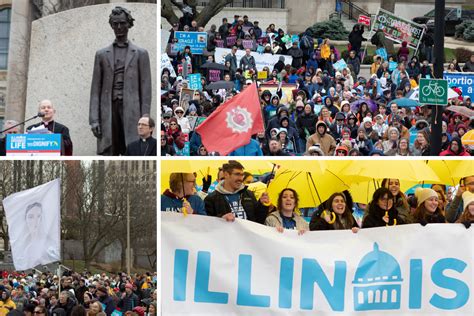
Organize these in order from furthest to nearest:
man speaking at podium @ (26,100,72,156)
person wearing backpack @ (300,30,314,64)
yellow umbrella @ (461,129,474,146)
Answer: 1. person wearing backpack @ (300,30,314,64)
2. yellow umbrella @ (461,129,474,146)
3. man speaking at podium @ (26,100,72,156)

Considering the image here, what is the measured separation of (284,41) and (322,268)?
1643cm

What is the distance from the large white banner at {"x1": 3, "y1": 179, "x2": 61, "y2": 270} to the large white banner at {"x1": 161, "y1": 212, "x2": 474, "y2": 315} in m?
1.68

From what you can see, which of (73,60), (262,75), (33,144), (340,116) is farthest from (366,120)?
(33,144)

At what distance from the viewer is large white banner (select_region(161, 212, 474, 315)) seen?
982 cm

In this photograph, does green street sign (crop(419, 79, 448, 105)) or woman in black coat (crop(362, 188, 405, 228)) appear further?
green street sign (crop(419, 79, 448, 105))

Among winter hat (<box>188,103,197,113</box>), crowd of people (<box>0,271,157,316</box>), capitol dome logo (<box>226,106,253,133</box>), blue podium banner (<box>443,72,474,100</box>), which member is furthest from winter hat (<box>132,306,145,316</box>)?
blue podium banner (<box>443,72,474,100</box>)

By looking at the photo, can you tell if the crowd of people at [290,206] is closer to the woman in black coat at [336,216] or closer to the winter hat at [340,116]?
the woman in black coat at [336,216]

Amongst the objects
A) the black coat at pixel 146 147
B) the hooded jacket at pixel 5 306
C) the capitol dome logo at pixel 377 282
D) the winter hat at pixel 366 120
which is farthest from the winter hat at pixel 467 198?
the winter hat at pixel 366 120

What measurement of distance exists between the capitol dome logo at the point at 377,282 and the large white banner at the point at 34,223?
2.92 meters

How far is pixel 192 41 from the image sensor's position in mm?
24219

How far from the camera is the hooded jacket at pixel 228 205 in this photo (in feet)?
32.6

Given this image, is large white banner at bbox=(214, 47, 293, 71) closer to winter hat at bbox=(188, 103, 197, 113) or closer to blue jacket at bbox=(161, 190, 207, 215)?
winter hat at bbox=(188, 103, 197, 113)

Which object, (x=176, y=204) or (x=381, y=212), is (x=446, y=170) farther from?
(x=176, y=204)

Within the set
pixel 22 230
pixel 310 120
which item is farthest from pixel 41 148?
pixel 310 120
